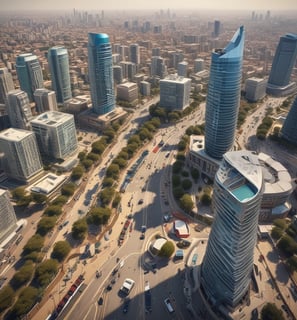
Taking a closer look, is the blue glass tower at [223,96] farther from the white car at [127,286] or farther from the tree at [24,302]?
the tree at [24,302]

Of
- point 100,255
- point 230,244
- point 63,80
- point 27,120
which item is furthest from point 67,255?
point 63,80

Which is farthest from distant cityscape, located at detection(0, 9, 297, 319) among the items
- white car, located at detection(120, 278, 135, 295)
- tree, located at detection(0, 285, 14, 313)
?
white car, located at detection(120, 278, 135, 295)

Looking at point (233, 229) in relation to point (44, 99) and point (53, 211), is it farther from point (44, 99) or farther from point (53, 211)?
point (44, 99)

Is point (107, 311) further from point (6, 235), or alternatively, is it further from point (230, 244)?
point (6, 235)

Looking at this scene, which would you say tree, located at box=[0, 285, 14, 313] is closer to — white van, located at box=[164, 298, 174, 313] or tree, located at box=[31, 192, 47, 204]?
tree, located at box=[31, 192, 47, 204]

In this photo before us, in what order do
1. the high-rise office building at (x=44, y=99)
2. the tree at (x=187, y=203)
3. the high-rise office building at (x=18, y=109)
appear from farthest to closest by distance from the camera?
the high-rise office building at (x=44, y=99) → the high-rise office building at (x=18, y=109) → the tree at (x=187, y=203)

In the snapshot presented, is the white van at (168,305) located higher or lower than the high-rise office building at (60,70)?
lower

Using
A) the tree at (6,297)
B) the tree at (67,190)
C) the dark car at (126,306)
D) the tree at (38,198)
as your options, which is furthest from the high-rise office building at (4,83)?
the dark car at (126,306)
